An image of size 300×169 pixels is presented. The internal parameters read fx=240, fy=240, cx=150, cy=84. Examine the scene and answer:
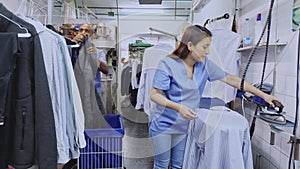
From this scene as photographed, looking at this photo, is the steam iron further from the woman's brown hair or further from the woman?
the woman's brown hair

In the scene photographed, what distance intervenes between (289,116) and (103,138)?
3.87 ft

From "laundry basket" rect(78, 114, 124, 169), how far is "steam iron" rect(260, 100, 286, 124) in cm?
91

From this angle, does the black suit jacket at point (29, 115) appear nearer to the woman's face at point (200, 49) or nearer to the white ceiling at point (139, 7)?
the woman's face at point (200, 49)

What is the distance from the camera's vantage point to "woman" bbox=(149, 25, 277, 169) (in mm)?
1430

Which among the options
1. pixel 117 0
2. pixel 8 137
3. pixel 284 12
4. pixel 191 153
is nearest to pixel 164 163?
pixel 191 153

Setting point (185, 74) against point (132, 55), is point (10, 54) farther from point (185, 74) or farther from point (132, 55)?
point (132, 55)

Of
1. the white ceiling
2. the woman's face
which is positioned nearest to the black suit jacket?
the woman's face

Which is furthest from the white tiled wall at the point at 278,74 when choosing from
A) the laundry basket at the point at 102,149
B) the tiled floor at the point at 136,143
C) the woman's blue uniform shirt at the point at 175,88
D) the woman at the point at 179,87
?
the tiled floor at the point at 136,143

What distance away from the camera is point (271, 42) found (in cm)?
165

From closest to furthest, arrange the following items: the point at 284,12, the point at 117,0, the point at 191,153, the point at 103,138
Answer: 1. the point at 191,153
2. the point at 284,12
3. the point at 103,138
4. the point at 117,0

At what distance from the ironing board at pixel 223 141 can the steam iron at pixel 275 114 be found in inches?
6.4

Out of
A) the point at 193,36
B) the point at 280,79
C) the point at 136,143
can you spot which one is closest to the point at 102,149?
the point at 193,36

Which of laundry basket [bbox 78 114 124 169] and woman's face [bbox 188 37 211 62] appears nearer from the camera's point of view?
woman's face [bbox 188 37 211 62]

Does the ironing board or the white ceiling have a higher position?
the white ceiling
